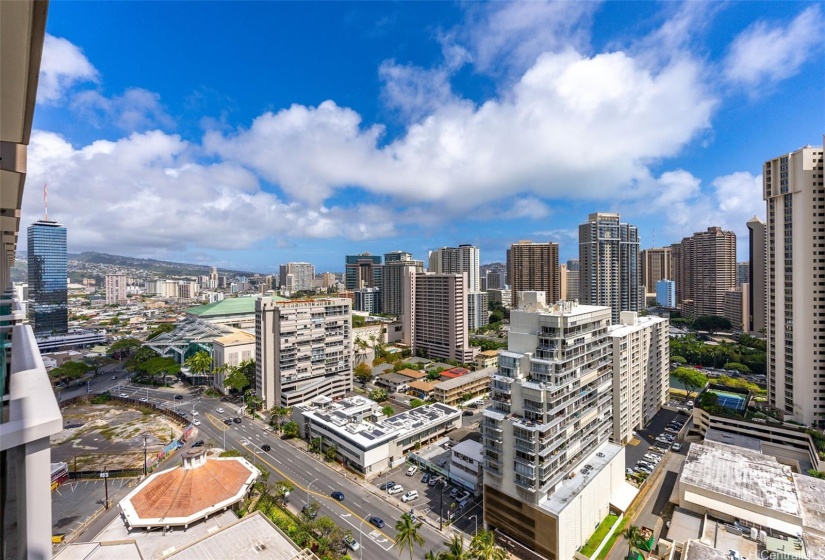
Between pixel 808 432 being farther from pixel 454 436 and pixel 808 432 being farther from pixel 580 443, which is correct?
pixel 454 436

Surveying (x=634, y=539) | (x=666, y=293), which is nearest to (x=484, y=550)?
(x=634, y=539)

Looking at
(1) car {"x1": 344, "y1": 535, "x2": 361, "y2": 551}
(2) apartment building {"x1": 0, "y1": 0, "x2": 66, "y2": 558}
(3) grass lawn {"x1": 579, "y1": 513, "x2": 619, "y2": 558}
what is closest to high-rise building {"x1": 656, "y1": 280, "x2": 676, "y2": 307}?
(3) grass lawn {"x1": 579, "y1": 513, "x2": 619, "y2": 558}

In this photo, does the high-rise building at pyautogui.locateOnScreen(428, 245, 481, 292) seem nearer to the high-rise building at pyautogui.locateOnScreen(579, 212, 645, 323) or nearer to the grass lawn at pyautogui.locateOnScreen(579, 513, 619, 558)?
the high-rise building at pyautogui.locateOnScreen(579, 212, 645, 323)

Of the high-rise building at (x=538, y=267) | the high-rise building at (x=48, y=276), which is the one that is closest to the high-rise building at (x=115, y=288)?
the high-rise building at (x=48, y=276)

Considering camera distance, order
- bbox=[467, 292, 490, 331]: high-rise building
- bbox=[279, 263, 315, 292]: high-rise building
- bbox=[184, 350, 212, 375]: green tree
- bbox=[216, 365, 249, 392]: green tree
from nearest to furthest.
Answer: bbox=[216, 365, 249, 392]: green tree, bbox=[184, 350, 212, 375]: green tree, bbox=[467, 292, 490, 331]: high-rise building, bbox=[279, 263, 315, 292]: high-rise building

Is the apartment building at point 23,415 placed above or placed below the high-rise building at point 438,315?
above

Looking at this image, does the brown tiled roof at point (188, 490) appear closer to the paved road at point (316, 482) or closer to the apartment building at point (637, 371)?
the paved road at point (316, 482)
